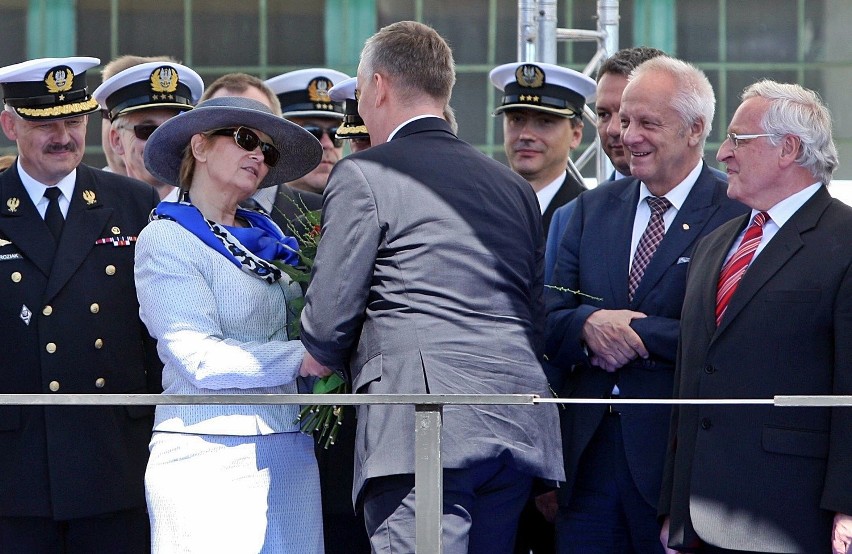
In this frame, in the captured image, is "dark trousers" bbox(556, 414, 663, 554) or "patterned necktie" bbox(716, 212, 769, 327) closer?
"patterned necktie" bbox(716, 212, 769, 327)

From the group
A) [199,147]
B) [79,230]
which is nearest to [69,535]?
[79,230]

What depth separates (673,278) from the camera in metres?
4.19

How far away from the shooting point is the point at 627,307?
14.0 ft

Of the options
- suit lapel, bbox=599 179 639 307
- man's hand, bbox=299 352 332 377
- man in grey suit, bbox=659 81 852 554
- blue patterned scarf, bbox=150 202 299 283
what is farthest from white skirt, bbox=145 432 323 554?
suit lapel, bbox=599 179 639 307

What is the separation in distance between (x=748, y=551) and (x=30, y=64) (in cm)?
273

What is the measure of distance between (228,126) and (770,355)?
5.39 feet

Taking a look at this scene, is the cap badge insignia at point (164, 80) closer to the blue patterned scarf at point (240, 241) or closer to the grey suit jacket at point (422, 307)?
the blue patterned scarf at point (240, 241)

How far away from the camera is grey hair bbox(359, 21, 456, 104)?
363 cm

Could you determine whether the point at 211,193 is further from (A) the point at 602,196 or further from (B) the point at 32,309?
(A) the point at 602,196

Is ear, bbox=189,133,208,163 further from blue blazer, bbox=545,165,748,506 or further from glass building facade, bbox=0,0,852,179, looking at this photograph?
glass building facade, bbox=0,0,852,179

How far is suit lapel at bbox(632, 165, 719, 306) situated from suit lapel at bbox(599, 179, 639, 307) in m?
0.06

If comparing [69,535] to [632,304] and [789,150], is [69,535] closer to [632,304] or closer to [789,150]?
[632,304]

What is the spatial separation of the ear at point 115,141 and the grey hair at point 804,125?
258 cm

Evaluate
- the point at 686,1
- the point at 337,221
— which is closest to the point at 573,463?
the point at 337,221
